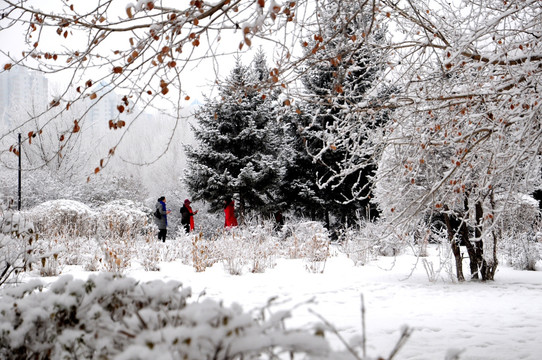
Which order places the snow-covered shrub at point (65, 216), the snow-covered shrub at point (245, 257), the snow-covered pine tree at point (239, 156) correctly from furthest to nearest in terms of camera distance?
the snow-covered pine tree at point (239, 156) → the snow-covered shrub at point (65, 216) → the snow-covered shrub at point (245, 257)

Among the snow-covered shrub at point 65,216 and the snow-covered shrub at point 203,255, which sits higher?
the snow-covered shrub at point 65,216

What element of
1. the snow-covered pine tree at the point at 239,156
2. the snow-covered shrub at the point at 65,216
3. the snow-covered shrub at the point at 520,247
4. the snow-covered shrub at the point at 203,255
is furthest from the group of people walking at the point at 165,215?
the snow-covered shrub at the point at 520,247

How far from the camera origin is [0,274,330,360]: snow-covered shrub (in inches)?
34.6

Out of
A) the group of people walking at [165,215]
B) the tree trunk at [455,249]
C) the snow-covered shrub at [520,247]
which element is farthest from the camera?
the group of people walking at [165,215]

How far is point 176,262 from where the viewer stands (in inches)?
321

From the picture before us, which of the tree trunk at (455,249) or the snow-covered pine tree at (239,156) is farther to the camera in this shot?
the snow-covered pine tree at (239,156)

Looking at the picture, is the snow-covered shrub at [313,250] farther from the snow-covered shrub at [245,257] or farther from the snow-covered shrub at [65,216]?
the snow-covered shrub at [65,216]

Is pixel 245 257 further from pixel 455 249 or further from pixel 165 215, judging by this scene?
pixel 165 215

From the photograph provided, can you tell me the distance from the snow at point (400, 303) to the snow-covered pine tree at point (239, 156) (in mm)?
7864

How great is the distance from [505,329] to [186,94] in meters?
3.39

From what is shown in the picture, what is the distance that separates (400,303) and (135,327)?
441 centimetres

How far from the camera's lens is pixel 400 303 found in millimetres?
4863

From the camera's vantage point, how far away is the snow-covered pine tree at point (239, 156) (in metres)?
15.7

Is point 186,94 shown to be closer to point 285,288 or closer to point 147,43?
point 147,43
